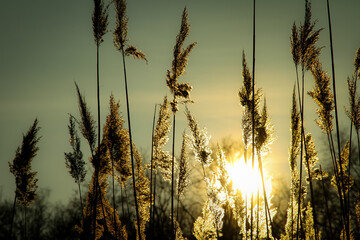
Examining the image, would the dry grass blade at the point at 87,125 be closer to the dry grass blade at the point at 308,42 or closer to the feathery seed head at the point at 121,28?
the feathery seed head at the point at 121,28

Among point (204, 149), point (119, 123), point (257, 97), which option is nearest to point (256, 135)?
point (257, 97)

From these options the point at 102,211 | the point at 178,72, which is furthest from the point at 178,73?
the point at 102,211

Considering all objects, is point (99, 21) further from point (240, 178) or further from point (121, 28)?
point (240, 178)

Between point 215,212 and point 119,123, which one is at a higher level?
point 119,123

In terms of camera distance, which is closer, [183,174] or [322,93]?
[322,93]

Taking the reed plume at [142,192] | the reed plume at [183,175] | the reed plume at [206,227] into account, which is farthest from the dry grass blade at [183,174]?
the reed plume at [142,192]

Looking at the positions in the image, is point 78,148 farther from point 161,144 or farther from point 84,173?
point 161,144

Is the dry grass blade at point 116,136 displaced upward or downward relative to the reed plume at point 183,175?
upward

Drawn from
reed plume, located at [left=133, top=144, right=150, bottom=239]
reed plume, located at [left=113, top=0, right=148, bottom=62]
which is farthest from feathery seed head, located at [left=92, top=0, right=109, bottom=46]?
reed plume, located at [left=133, top=144, right=150, bottom=239]

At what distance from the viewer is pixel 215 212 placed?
468 cm

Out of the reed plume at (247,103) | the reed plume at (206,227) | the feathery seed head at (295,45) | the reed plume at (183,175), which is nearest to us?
the reed plume at (247,103)

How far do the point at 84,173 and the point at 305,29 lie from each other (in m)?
4.53

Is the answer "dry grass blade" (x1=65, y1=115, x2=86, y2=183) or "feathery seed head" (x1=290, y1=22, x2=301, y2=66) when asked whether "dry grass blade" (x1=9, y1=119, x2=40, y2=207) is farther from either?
"feathery seed head" (x1=290, y1=22, x2=301, y2=66)

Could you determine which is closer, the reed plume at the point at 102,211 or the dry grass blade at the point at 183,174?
the reed plume at the point at 102,211
